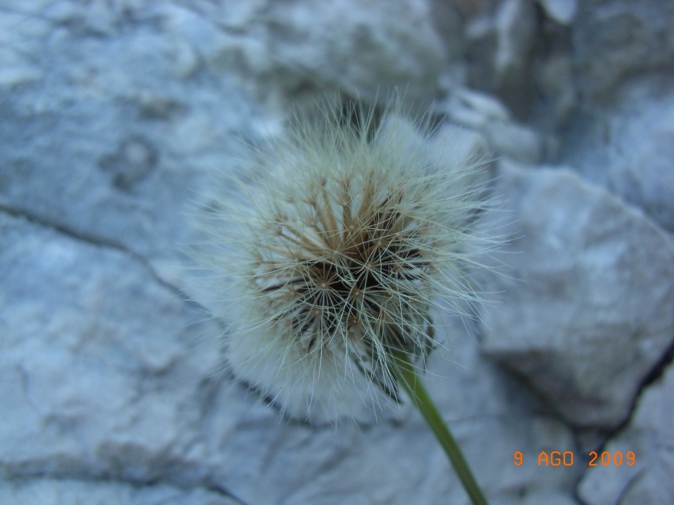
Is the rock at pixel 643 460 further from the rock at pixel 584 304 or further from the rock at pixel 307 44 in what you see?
the rock at pixel 307 44

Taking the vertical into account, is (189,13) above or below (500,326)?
above

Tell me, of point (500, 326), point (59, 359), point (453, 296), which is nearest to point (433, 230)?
point (453, 296)

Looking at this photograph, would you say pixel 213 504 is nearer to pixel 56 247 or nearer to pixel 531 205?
pixel 56 247

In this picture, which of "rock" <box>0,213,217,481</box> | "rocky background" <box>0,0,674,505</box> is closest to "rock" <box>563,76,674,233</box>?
"rocky background" <box>0,0,674,505</box>

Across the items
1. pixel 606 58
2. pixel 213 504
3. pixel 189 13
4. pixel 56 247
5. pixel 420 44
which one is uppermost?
pixel 606 58

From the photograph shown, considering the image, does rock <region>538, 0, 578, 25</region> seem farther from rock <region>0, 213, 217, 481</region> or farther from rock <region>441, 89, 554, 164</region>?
rock <region>0, 213, 217, 481</region>
